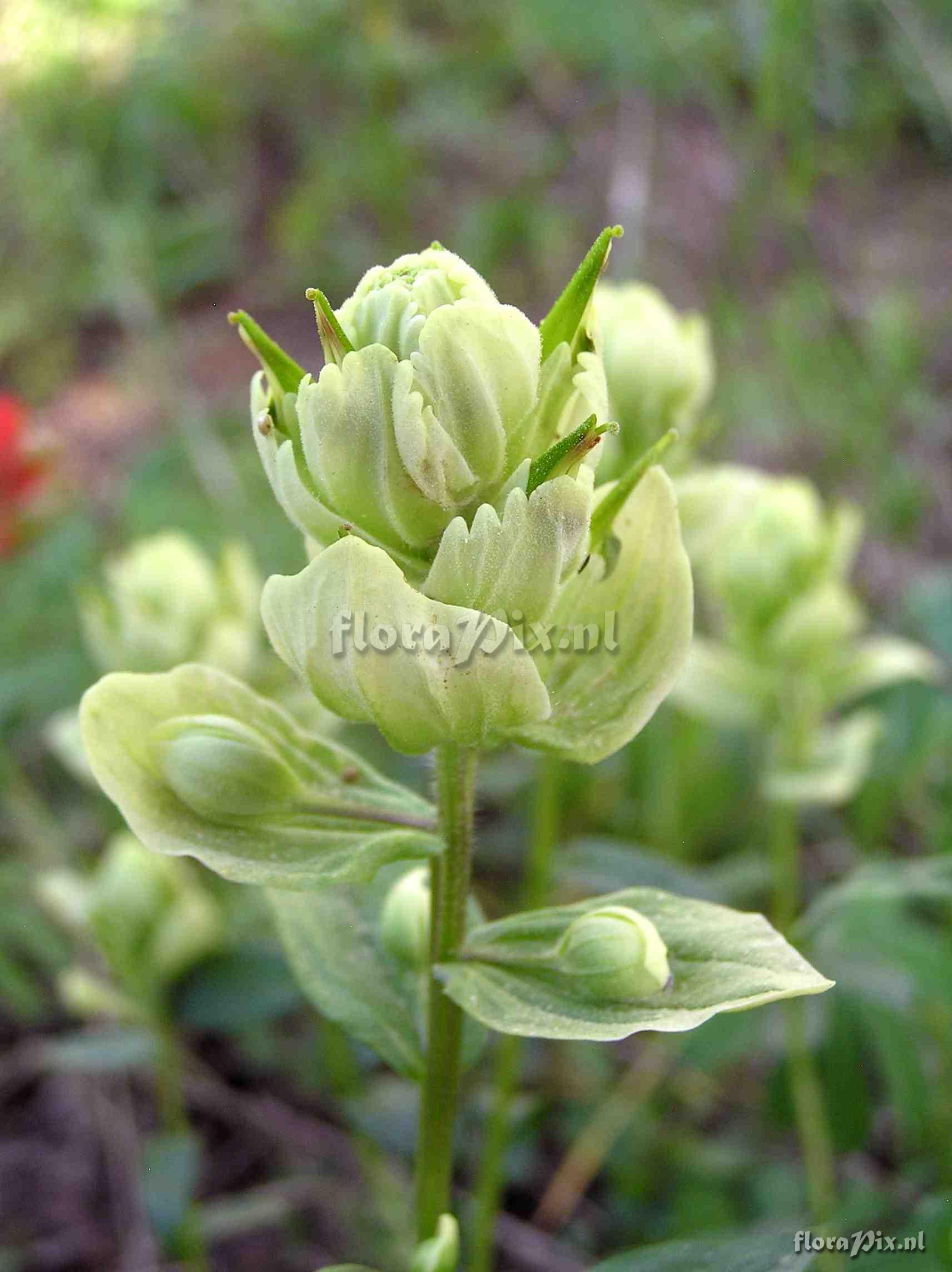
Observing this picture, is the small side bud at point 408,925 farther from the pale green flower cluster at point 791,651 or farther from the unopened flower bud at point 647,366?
the pale green flower cluster at point 791,651

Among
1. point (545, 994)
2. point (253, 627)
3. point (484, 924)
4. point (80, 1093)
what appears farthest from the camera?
point (80, 1093)

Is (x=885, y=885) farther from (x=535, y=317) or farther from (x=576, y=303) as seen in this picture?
(x=535, y=317)

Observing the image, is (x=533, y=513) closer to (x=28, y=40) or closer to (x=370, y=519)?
(x=370, y=519)

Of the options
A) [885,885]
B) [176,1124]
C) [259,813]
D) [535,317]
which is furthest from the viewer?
[535,317]

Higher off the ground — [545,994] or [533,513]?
[533,513]

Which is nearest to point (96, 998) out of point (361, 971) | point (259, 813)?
point (361, 971)

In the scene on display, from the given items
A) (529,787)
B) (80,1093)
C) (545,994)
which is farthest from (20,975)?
(545,994)
